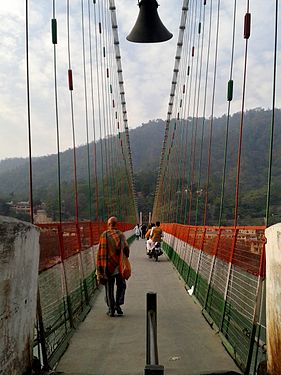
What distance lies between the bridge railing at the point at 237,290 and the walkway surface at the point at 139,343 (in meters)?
0.13

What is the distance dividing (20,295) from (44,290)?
1030 millimetres

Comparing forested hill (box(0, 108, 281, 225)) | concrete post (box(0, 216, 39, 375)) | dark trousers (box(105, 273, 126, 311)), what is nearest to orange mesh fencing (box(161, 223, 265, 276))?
dark trousers (box(105, 273, 126, 311))

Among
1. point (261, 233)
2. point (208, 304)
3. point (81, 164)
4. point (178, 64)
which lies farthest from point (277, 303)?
point (178, 64)

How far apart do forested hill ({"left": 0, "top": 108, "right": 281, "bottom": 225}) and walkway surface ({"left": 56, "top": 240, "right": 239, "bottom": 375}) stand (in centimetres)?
212

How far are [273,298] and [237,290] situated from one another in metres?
1.57

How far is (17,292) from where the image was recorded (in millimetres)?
2973

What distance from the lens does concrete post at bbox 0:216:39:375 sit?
2.73m

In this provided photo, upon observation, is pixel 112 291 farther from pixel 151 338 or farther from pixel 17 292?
pixel 17 292

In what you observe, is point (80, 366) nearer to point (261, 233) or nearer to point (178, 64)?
point (261, 233)

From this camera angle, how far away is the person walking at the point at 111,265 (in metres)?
5.99

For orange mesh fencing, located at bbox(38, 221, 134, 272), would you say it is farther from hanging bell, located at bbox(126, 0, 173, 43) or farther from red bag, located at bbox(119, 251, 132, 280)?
hanging bell, located at bbox(126, 0, 173, 43)

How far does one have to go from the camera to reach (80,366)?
388 cm

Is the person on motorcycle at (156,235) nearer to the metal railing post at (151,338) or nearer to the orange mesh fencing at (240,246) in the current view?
the orange mesh fencing at (240,246)

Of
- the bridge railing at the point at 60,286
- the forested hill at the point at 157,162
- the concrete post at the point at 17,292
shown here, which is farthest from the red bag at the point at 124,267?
the concrete post at the point at 17,292
